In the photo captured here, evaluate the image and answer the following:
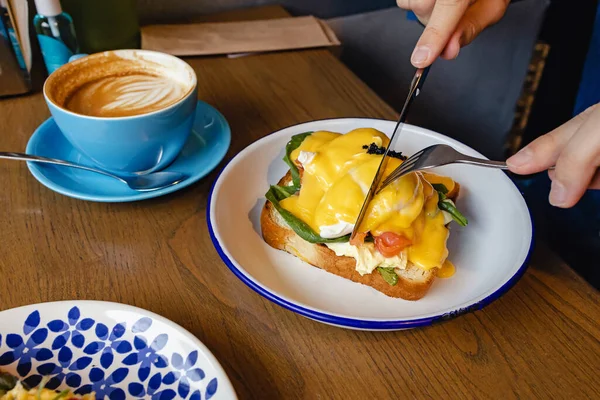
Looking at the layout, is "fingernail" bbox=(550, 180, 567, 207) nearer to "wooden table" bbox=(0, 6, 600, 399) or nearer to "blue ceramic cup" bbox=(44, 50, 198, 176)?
"wooden table" bbox=(0, 6, 600, 399)

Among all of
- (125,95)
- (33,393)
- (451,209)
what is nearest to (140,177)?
(125,95)

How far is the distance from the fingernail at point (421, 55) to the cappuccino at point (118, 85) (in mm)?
486

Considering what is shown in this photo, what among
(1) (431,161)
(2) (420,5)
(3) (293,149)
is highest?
(2) (420,5)

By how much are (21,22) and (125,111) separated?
0.58 m

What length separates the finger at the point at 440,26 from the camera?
0.96m

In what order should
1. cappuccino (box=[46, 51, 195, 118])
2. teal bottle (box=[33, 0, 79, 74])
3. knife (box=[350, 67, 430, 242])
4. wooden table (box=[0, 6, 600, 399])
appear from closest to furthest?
wooden table (box=[0, 6, 600, 399]) < knife (box=[350, 67, 430, 242]) < cappuccino (box=[46, 51, 195, 118]) < teal bottle (box=[33, 0, 79, 74])

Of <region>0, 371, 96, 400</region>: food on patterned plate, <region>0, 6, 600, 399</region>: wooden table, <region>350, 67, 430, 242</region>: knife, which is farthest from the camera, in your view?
<region>350, 67, 430, 242</region>: knife

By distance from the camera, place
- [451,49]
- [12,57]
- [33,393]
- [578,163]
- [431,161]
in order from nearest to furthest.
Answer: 1. [33,393]
2. [578,163]
3. [431,161]
4. [451,49]
5. [12,57]

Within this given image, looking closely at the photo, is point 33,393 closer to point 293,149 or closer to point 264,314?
point 264,314

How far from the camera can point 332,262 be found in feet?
3.23

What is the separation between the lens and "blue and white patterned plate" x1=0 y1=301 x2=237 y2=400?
718mm

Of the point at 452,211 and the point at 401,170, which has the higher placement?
the point at 401,170

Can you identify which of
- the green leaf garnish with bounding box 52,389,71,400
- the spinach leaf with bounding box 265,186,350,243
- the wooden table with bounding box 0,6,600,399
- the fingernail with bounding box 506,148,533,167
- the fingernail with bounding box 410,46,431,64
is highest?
the fingernail with bounding box 410,46,431,64

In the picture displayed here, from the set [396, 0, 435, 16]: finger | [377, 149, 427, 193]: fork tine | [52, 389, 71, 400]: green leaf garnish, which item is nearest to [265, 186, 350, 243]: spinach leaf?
[377, 149, 427, 193]: fork tine
